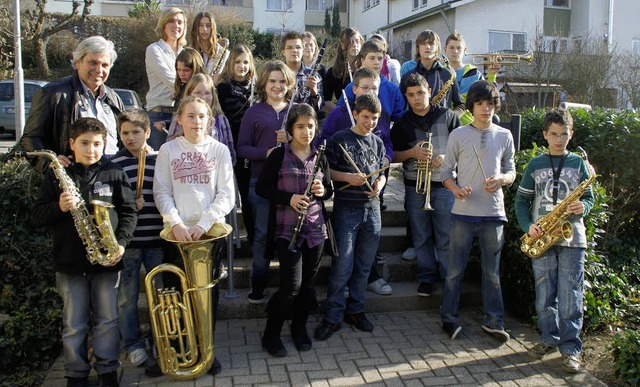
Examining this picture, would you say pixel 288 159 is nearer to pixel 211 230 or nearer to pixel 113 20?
pixel 211 230

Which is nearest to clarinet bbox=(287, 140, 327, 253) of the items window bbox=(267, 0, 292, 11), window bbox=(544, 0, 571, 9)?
window bbox=(544, 0, 571, 9)

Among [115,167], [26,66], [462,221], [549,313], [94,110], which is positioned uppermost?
[26,66]

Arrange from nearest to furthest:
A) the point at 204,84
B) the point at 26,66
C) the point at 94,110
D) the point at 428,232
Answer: the point at 94,110 → the point at 204,84 → the point at 428,232 → the point at 26,66

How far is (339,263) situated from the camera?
4.42 metres

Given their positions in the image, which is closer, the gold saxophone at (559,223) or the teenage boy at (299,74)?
the gold saxophone at (559,223)

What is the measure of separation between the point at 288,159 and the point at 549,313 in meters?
2.23

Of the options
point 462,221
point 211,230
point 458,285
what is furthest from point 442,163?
point 211,230

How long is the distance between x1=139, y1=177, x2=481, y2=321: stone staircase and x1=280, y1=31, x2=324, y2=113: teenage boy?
1.47 meters

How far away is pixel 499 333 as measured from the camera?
175 inches

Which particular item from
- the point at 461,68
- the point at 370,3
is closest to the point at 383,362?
the point at 461,68

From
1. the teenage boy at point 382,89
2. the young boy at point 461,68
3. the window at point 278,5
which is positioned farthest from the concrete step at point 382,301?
the window at point 278,5

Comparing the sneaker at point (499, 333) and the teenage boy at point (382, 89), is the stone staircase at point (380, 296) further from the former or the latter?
the teenage boy at point (382, 89)

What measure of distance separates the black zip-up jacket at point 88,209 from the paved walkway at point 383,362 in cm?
89

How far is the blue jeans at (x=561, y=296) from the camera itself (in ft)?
13.2
